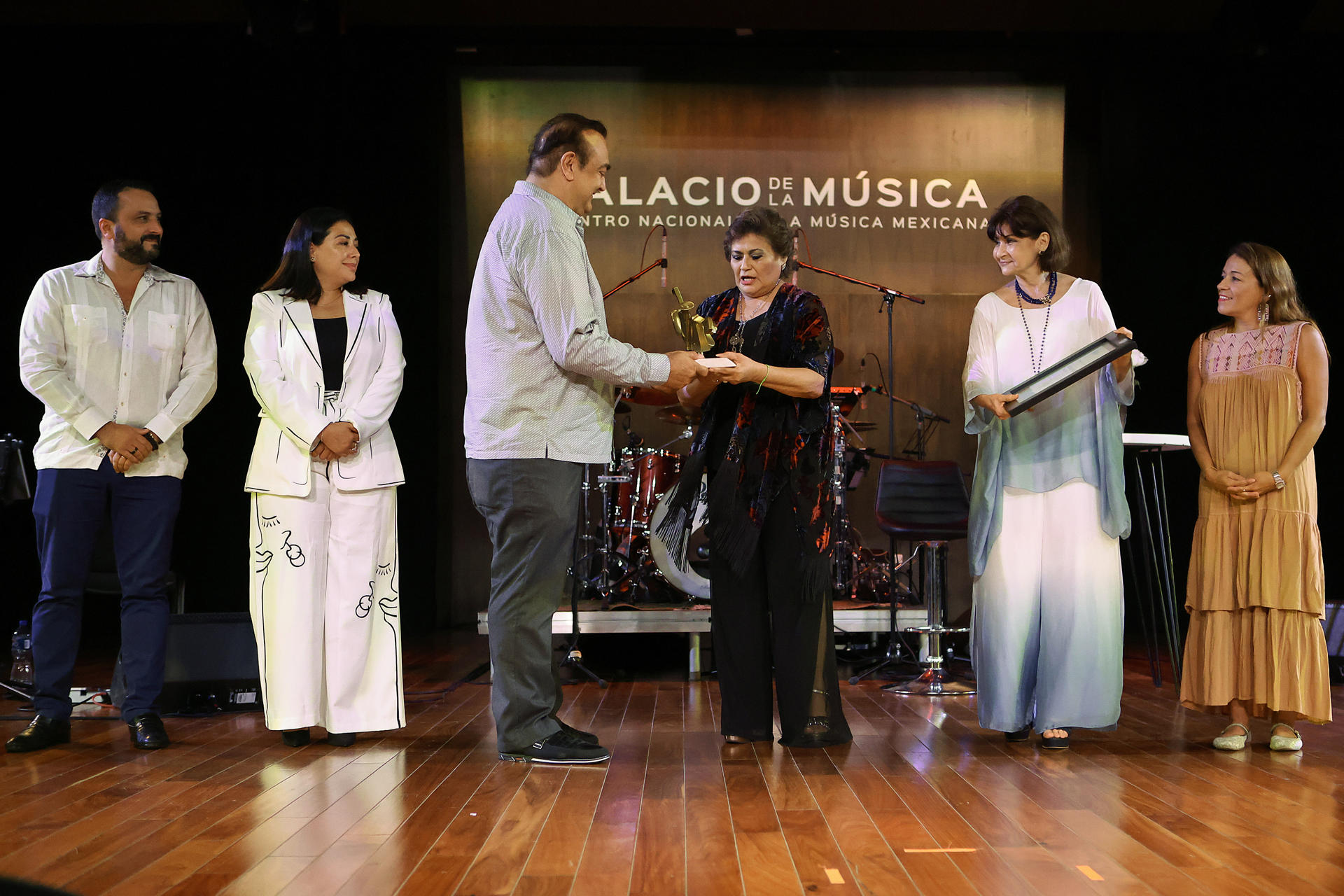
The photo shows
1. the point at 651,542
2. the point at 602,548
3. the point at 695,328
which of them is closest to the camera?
the point at 695,328

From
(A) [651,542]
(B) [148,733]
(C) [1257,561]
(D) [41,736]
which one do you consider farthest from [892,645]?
(D) [41,736]

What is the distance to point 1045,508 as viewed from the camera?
3.23 m

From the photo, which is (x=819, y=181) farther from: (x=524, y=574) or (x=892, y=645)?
(x=524, y=574)

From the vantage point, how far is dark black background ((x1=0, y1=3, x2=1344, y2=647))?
6.16 m

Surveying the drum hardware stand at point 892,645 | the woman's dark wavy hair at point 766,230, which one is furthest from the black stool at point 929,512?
the woman's dark wavy hair at point 766,230

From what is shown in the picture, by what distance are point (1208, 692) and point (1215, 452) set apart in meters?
0.72

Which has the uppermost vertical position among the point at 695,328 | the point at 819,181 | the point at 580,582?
the point at 819,181

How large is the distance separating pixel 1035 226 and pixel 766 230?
2.73 ft

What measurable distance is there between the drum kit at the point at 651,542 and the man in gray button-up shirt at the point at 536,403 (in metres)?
2.14

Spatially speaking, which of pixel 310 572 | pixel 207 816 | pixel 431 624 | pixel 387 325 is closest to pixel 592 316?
pixel 387 325

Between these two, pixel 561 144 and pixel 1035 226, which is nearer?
pixel 561 144

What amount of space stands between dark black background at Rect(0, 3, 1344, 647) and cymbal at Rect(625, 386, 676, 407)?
7.40 feet

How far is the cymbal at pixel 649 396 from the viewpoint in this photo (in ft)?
14.9

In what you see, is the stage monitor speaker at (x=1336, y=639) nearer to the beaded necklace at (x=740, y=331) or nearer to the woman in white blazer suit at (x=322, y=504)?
the beaded necklace at (x=740, y=331)
